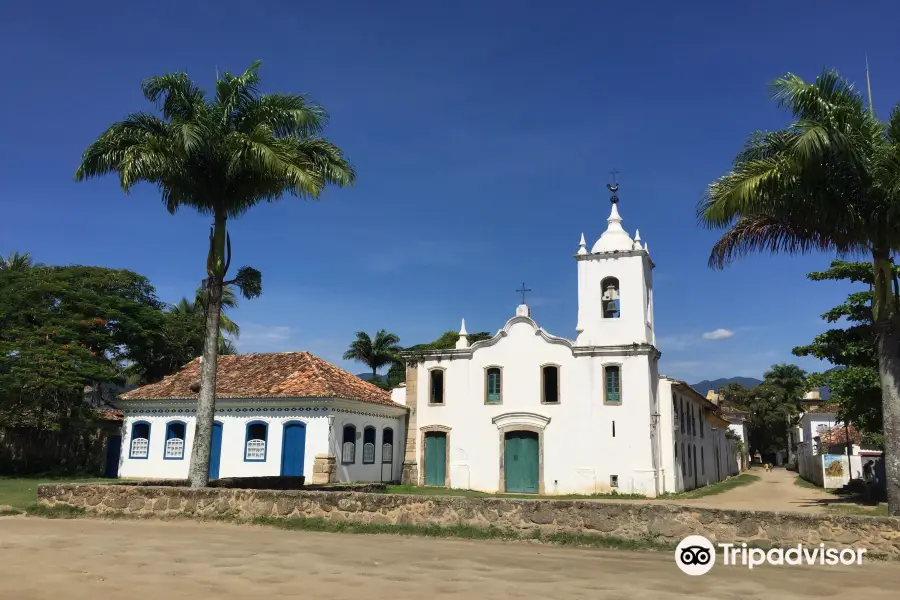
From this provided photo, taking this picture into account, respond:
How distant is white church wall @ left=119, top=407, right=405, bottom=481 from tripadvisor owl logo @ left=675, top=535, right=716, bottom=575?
53.7 feet

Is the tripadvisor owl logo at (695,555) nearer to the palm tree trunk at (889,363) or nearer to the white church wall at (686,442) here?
the palm tree trunk at (889,363)

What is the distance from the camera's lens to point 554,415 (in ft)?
82.2

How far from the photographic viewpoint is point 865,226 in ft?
37.2

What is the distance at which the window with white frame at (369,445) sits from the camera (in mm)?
26094

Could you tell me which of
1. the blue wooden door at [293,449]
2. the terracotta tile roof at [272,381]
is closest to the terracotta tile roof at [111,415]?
the terracotta tile roof at [272,381]

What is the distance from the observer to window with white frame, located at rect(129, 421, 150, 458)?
90.5 ft

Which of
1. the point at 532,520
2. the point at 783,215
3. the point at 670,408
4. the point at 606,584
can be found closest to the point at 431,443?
the point at 670,408

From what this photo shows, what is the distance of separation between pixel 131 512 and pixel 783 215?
1303 centimetres

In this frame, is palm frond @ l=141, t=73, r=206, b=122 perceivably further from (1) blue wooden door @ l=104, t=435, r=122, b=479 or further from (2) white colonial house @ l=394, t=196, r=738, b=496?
(1) blue wooden door @ l=104, t=435, r=122, b=479

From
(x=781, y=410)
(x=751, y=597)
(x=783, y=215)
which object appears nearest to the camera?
(x=751, y=597)

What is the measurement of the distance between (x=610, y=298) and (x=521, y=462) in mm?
6811

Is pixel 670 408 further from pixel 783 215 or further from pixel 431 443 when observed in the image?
pixel 783 215

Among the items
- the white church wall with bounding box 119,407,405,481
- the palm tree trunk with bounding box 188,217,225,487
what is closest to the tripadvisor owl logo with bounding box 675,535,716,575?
the palm tree trunk with bounding box 188,217,225,487

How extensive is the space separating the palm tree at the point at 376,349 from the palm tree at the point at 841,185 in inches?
1628
